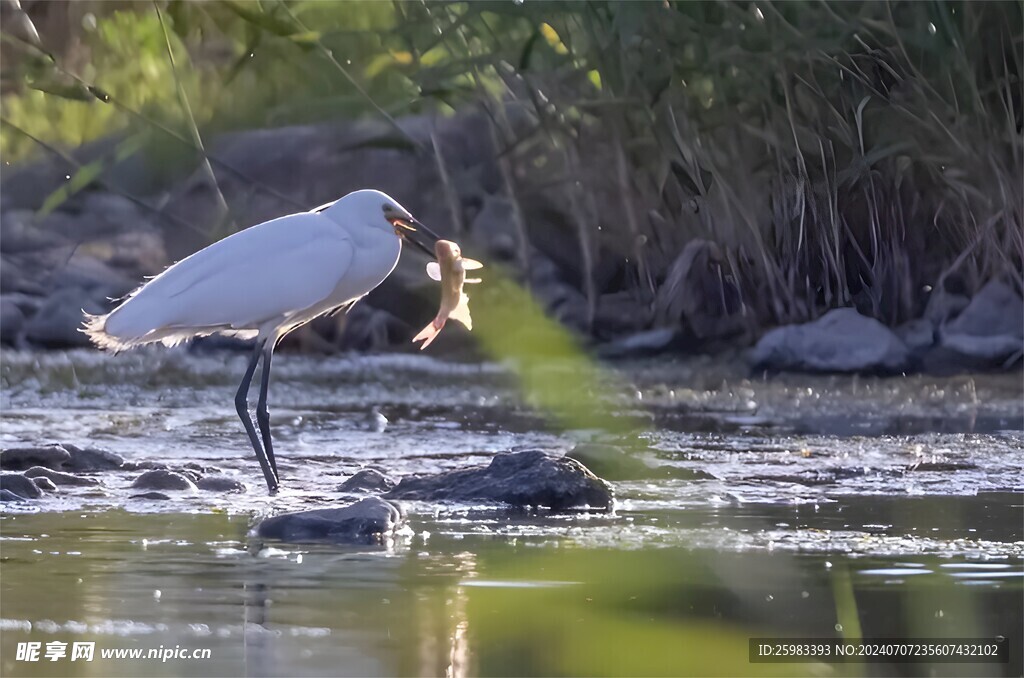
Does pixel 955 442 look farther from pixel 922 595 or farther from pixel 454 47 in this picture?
pixel 454 47

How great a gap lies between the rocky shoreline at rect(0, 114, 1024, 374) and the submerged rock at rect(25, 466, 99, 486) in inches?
144

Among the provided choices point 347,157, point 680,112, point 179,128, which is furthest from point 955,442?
point 179,128

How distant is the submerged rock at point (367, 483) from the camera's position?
5152mm

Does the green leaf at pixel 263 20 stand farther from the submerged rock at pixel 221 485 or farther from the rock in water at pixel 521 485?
the rock in water at pixel 521 485

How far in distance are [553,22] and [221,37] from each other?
485cm

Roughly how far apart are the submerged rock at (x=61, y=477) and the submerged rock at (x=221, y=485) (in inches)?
11.8

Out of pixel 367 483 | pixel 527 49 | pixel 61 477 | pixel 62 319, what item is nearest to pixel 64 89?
pixel 62 319

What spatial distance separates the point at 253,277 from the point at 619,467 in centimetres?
128

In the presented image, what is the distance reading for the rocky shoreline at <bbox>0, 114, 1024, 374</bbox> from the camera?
27.4ft

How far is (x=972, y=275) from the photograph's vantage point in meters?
8.59

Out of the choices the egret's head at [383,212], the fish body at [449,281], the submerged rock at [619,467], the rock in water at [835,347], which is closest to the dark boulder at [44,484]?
the fish body at [449,281]

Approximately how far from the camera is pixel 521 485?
15.9ft

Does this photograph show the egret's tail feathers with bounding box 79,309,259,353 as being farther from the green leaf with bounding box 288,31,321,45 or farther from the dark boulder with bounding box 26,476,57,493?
the green leaf with bounding box 288,31,321,45

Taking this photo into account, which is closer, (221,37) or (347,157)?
(347,157)
